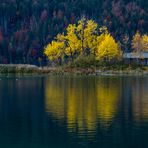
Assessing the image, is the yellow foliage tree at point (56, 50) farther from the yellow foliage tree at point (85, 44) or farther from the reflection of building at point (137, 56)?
the reflection of building at point (137, 56)

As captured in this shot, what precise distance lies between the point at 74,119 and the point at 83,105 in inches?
296

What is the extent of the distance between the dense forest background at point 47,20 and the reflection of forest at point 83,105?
243ft

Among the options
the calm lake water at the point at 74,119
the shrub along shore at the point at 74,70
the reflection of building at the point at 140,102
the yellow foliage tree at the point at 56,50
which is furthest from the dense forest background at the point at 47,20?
the calm lake water at the point at 74,119

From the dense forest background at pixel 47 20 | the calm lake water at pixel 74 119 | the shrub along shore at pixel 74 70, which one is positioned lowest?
the calm lake water at pixel 74 119

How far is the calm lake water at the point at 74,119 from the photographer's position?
26141mm

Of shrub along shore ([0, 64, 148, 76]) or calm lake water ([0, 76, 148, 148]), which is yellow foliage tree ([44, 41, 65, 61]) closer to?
shrub along shore ([0, 64, 148, 76])

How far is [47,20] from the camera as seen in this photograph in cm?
14125

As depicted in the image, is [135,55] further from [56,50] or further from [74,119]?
[74,119]

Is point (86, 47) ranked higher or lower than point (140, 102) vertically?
higher

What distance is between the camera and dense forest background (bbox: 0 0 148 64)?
130375 millimetres

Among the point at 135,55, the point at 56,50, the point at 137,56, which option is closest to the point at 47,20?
the point at 56,50

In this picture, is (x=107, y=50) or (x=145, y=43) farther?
(x=145, y=43)

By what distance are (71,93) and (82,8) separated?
106 metres

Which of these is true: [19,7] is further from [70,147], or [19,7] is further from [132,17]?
[70,147]
